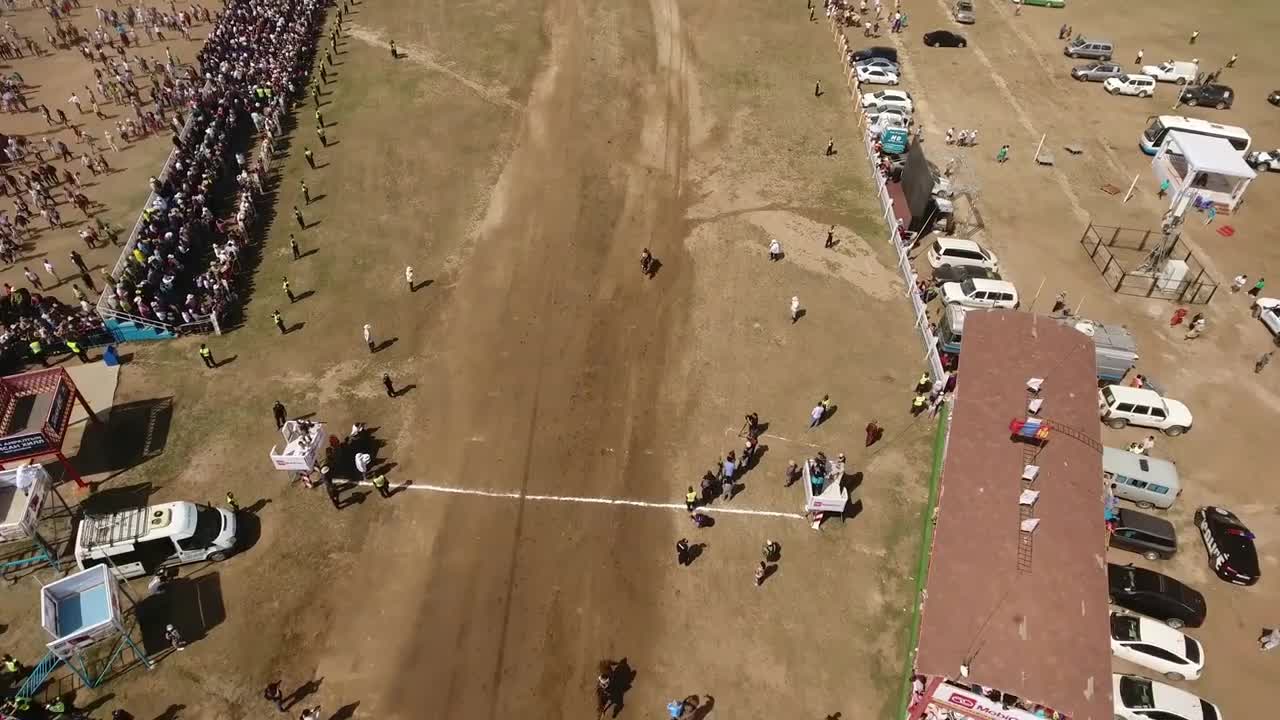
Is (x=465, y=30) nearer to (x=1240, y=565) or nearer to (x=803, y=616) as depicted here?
(x=803, y=616)

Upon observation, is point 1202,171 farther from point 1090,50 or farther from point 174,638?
point 174,638

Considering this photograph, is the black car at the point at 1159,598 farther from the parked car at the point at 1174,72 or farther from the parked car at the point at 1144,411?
the parked car at the point at 1174,72

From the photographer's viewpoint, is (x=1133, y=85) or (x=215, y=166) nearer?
(x=215, y=166)

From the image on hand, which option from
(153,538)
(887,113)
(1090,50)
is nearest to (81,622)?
(153,538)

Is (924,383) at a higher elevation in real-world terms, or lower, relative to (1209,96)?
lower

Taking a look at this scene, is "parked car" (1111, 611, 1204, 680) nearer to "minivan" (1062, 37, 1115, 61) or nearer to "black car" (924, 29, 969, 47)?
"black car" (924, 29, 969, 47)

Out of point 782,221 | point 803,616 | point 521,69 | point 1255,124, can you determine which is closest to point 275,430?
point 803,616
